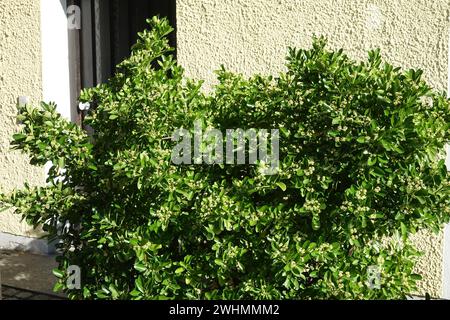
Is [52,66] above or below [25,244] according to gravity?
above

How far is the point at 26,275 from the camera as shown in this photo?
612cm

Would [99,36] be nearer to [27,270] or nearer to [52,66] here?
[52,66]

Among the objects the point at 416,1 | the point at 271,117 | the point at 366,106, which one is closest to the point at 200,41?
the point at 416,1

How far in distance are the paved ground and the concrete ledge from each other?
6cm

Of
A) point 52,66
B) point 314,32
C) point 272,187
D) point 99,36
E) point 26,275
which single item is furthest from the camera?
point 99,36

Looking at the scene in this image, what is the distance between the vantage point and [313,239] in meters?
3.54

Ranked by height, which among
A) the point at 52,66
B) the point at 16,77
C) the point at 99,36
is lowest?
the point at 16,77

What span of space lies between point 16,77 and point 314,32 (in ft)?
11.2

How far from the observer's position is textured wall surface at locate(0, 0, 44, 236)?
6738 millimetres

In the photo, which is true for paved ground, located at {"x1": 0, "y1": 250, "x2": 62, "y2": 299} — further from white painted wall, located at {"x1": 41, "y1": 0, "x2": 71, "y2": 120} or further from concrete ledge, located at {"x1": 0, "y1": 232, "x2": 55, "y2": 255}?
white painted wall, located at {"x1": 41, "y1": 0, "x2": 71, "y2": 120}

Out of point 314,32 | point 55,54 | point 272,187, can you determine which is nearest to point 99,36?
point 55,54

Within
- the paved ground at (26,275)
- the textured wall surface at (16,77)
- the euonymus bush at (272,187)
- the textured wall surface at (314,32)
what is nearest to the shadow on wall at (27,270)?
the paved ground at (26,275)

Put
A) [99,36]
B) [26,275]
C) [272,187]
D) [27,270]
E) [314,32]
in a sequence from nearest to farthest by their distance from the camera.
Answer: [272,187]
[314,32]
[26,275]
[27,270]
[99,36]

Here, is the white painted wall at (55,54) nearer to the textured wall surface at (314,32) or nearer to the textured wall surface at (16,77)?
the textured wall surface at (16,77)
